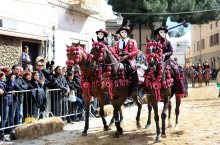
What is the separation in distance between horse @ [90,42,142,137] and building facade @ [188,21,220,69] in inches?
1794

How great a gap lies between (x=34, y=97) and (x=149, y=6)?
22.9m

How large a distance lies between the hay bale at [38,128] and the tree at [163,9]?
2314cm

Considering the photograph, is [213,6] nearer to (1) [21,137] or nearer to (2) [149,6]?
(2) [149,6]

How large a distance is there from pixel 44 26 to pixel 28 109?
274 inches

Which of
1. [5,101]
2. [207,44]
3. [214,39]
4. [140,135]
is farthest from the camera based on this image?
[207,44]

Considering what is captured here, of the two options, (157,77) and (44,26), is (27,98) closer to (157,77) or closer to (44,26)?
(157,77)

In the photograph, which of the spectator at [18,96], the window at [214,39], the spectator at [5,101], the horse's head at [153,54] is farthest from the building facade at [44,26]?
the window at [214,39]

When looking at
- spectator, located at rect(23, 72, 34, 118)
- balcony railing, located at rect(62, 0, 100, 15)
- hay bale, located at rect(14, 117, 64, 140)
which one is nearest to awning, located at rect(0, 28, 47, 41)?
balcony railing, located at rect(62, 0, 100, 15)

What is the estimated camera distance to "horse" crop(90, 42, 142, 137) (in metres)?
9.41

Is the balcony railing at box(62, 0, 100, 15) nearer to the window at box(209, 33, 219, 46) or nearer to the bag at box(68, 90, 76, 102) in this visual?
the bag at box(68, 90, 76, 102)

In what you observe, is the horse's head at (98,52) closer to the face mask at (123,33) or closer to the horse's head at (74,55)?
the horse's head at (74,55)

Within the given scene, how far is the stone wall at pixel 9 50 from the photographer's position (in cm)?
1477

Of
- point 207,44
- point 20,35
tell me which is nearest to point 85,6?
point 20,35

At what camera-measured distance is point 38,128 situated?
10.0 meters
